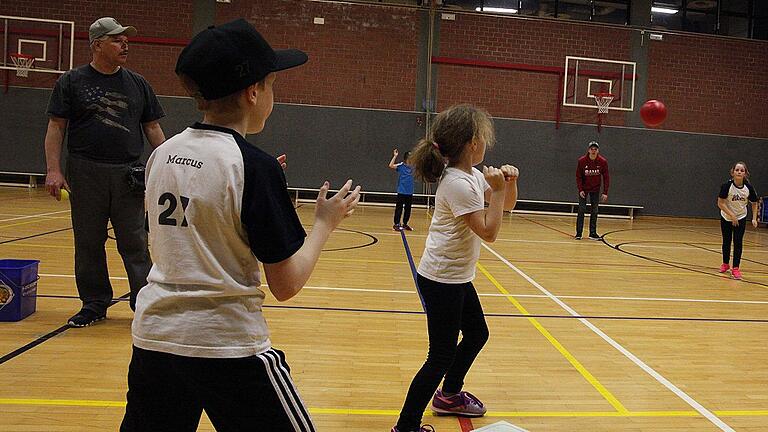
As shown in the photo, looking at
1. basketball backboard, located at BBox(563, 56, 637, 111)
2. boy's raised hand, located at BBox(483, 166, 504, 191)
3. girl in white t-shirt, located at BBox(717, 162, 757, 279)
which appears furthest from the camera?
basketball backboard, located at BBox(563, 56, 637, 111)

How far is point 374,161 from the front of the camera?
16078 millimetres

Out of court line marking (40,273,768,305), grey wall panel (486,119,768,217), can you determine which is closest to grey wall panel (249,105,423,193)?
grey wall panel (486,119,768,217)

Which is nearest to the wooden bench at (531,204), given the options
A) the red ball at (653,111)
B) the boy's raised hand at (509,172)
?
the red ball at (653,111)

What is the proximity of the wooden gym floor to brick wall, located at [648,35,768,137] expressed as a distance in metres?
9.65

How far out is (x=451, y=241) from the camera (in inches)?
115

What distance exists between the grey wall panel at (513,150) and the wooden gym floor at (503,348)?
7706 millimetres

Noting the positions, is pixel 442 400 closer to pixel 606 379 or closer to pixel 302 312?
pixel 606 379

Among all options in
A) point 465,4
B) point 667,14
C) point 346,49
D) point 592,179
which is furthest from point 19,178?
point 667,14

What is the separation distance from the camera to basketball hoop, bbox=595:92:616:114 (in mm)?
15766

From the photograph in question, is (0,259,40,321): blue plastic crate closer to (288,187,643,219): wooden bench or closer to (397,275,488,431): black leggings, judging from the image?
(397,275,488,431): black leggings

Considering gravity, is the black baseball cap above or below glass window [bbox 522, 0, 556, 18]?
below

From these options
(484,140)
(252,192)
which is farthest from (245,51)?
(484,140)

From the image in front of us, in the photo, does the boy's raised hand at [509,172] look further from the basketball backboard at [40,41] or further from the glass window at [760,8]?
the glass window at [760,8]

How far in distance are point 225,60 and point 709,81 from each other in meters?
18.5
